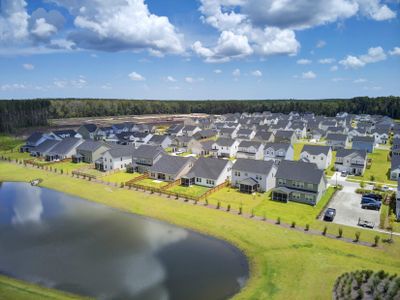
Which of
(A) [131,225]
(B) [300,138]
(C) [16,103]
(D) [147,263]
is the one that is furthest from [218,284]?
(C) [16,103]

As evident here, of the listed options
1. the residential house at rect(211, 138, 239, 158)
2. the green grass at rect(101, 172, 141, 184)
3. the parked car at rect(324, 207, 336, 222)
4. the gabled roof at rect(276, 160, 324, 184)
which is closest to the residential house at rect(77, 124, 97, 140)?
the residential house at rect(211, 138, 239, 158)

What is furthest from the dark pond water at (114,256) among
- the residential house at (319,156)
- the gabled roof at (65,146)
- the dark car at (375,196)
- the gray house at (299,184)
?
the residential house at (319,156)

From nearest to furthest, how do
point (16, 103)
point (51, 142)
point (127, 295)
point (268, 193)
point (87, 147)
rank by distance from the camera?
point (127, 295)
point (268, 193)
point (87, 147)
point (51, 142)
point (16, 103)

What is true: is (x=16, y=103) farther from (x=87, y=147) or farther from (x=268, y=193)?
(x=268, y=193)

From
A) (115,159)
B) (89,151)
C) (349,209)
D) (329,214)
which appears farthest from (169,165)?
(349,209)

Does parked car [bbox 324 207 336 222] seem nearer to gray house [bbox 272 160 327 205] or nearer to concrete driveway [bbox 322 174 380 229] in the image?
concrete driveway [bbox 322 174 380 229]
